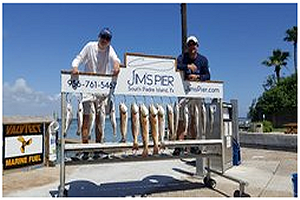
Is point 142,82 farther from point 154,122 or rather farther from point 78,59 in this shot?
point 78,59

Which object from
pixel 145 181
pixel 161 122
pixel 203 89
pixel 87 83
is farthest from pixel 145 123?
pixel 145 181

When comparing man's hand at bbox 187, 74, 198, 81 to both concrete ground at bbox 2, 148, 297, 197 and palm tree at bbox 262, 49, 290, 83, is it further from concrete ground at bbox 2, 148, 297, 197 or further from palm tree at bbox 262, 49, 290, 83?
palm tree at bbox 262, 49, 290, 83

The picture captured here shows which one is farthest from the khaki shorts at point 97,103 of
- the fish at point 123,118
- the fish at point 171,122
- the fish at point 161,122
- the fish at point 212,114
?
the fish at point 212,114

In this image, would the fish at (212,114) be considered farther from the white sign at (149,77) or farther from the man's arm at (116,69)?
the man's arm at (116,69)

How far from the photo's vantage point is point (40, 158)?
8594 millimetres

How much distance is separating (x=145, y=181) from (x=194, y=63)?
242 centimetres

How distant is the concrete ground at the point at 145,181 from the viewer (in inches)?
236

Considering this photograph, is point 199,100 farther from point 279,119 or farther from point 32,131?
point 279,119

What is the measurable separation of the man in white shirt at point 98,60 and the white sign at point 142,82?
0.61 ft

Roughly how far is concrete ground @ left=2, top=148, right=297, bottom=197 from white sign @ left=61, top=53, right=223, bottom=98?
1.66 m

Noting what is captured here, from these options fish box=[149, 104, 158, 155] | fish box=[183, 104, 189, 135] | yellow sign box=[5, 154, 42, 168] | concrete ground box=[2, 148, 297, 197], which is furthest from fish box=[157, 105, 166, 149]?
yellow sign box=[5, 154, 42, 168]

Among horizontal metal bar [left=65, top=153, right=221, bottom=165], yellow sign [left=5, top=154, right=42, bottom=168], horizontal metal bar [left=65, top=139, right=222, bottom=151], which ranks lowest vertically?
yellow sign [left=5, top=154, right=42, bottom=168]

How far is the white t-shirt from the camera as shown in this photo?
5.41 meters

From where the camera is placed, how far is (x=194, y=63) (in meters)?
6.39
